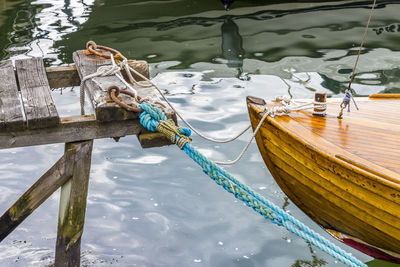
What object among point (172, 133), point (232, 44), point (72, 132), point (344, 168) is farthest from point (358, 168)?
point (232, 44)

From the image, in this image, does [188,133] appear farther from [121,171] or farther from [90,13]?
[90,13]

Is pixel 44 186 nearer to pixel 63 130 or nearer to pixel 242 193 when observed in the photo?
pixel 63 130

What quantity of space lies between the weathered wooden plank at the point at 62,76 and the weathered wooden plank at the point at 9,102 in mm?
265

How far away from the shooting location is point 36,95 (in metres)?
3.08

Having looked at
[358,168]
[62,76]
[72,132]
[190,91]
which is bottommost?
[190,91]

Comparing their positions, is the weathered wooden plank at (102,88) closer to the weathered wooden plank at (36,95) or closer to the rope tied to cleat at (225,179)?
the rope tied to cleat at (225,179)

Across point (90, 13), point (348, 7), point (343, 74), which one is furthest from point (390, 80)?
point (90, 13)

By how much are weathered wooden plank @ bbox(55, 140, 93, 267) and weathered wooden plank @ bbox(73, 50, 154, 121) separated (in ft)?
0.89

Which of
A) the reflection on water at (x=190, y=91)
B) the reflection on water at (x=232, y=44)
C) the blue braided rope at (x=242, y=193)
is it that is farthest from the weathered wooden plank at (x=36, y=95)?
the reflection on water at (x=232, y=44)

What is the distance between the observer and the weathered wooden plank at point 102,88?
2.80 metres

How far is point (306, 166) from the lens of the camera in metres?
3.64

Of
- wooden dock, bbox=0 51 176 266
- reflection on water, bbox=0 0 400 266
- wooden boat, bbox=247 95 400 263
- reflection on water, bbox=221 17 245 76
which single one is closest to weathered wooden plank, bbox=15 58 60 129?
wooden dock, bbox=0 51 176 266

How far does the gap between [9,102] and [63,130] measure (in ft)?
1.26

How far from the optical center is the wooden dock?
2791 millimetres
